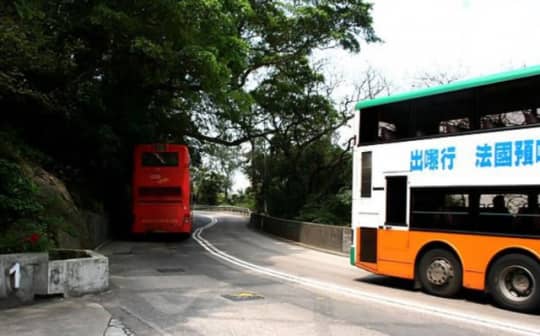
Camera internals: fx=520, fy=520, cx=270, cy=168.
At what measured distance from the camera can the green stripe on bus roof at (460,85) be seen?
9133 millimetres

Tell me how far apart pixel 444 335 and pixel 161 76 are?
14.7 m

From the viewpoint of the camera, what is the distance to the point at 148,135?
25.1 m

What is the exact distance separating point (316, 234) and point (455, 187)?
37.7 feet

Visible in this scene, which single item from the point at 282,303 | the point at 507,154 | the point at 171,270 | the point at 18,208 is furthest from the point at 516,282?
the point at 18,208

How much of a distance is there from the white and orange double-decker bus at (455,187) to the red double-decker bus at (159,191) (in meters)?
11.9

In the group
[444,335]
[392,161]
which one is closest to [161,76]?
[392,161]

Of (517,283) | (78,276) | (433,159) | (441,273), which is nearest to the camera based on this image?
(517,283)

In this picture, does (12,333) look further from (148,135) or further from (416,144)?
(148,135)

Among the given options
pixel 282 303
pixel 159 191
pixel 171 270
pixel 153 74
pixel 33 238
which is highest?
pixel 153 74

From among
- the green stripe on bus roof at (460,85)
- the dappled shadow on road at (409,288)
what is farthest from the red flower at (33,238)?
the green stripe on bus roof at (460,85)

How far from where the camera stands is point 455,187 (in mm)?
10062

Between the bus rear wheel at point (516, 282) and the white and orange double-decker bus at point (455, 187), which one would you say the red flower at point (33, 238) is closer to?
the white and orange double-decker bus at point (455, 187)

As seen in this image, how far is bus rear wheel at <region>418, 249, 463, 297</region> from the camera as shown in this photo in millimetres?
10062

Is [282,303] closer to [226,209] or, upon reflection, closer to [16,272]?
[16,272]
